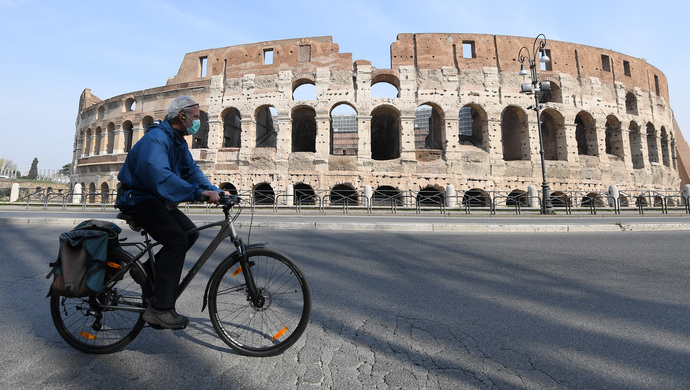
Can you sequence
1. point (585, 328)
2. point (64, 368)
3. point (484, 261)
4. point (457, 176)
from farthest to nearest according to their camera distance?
1. point (457, 176)
2. point (484, 261)
3. point (585, 328)
4. point (64, 368)

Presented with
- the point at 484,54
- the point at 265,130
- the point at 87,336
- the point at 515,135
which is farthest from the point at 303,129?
the point at 87,336

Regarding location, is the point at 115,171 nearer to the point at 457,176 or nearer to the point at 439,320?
the point at 457,176

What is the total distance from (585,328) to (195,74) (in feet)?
88.2

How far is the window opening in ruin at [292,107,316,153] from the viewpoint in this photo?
24.4m

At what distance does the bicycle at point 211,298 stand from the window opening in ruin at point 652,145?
109 feet

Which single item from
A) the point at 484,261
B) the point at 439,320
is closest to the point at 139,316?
the point at 439,320

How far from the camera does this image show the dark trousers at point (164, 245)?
73.7 inches

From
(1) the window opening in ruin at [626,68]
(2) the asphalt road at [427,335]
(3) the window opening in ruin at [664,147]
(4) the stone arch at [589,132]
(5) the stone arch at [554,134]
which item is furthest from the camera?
(3) the window opening in ruin at [664,147]

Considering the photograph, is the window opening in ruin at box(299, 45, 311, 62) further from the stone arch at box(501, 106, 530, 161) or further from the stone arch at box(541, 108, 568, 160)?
the stone arch at box(541, 108, 568, 160)

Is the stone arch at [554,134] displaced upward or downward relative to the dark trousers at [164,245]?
upward

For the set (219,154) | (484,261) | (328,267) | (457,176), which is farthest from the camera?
(219,154)

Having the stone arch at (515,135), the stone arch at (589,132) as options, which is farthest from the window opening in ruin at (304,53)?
the stone arch at (589,132)

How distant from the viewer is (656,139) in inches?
958

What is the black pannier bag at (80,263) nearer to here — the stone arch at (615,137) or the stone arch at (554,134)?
the stone arch at (554,134)
